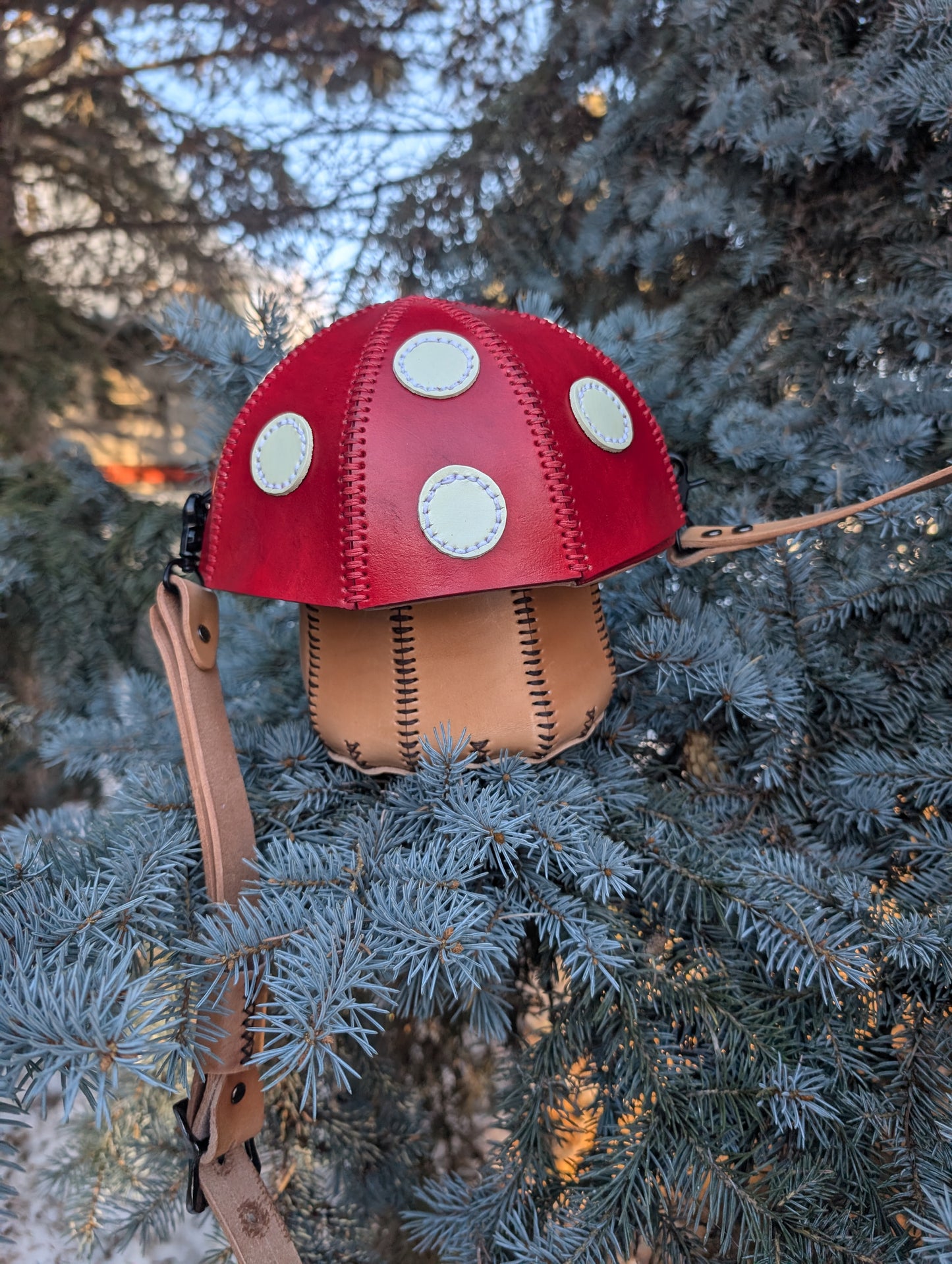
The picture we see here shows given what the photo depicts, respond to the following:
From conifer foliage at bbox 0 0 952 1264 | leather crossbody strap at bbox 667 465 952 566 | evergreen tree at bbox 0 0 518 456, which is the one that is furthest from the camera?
evergreen tree at bbox 0 0 518 456

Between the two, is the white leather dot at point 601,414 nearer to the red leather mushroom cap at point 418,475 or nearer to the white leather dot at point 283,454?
the red leather mushroom cap at point 418,475

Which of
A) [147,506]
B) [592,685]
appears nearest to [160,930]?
[592,685]

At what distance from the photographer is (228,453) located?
1.66 ft

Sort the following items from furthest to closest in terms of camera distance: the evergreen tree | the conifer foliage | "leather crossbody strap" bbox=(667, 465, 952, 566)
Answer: the evergreen tree → "leather crossbody strap" bbox=(667, 465, 952, 566) → the conifer foliage

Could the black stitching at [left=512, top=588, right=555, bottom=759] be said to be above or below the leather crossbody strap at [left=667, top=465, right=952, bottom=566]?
below

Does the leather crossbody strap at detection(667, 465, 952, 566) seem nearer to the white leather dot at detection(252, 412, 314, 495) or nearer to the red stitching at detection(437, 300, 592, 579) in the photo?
the red stitching at detection(437, 300, 592, 579)

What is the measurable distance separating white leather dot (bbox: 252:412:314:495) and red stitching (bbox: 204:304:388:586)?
32mm

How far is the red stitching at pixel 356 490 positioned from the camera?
16.8 inches

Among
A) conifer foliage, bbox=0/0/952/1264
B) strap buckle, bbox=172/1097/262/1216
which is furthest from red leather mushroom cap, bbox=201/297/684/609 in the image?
strap buckle, bbox=172/1097/262/1216

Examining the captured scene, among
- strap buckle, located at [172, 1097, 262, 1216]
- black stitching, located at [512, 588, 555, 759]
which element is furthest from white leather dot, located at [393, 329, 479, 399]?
strap buckle, located at [172, 1097, 262, 1216]

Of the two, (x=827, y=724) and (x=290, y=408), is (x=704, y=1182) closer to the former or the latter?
(x=827, y=724)

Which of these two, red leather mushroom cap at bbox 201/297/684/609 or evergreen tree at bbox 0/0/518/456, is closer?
red leather mushroom cap at bbox 201/297/684/609

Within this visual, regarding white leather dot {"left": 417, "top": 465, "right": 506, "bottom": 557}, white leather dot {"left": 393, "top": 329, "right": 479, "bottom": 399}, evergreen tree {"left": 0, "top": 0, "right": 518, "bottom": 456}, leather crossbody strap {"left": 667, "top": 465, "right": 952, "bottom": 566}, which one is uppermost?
evergreen tree {"left": 0, "top": 0, "right": 518, "bottom": 456}

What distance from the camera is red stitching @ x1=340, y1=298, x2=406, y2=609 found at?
1.40 feet
